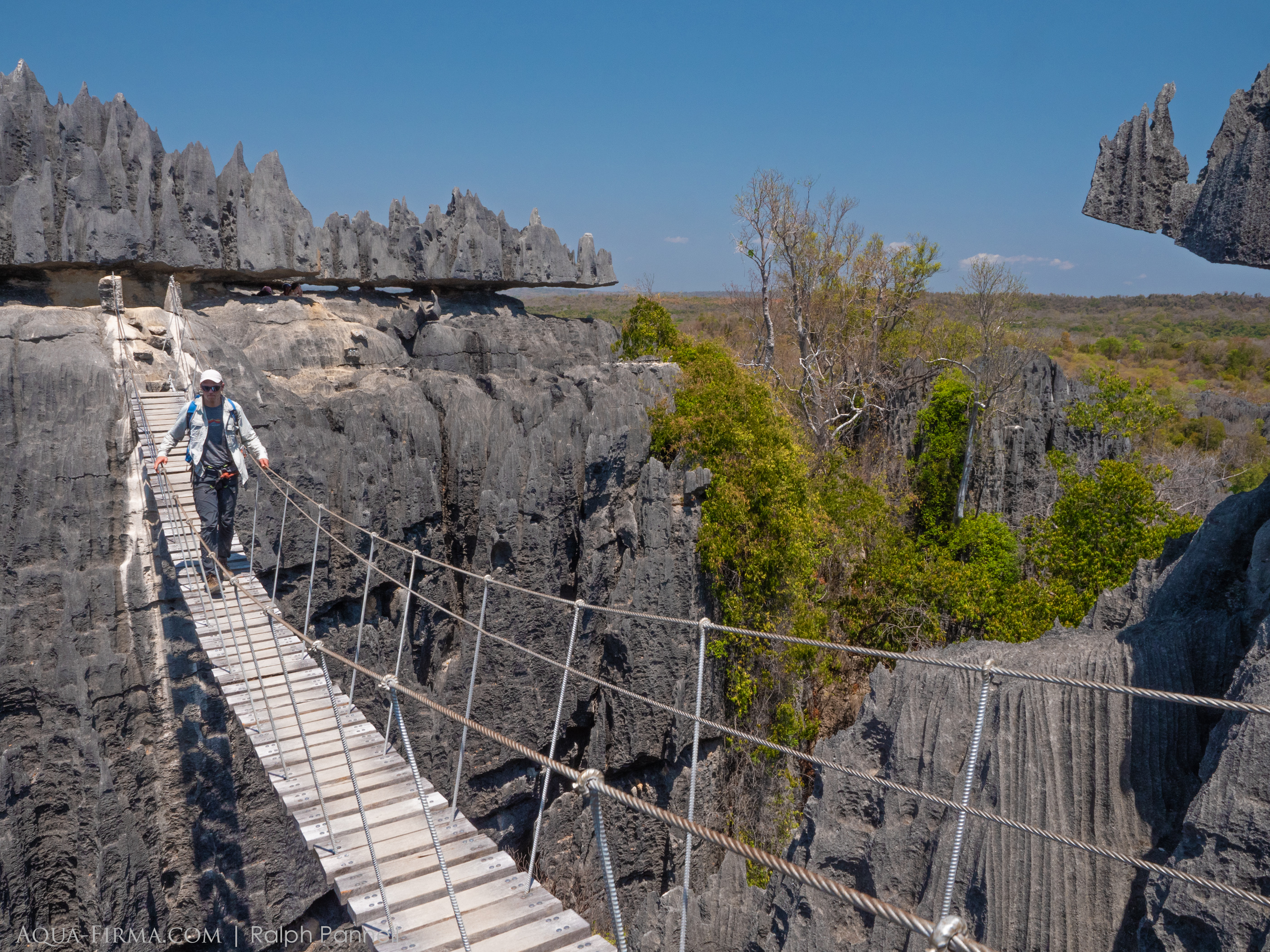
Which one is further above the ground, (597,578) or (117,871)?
(597,578)

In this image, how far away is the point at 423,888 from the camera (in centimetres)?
327

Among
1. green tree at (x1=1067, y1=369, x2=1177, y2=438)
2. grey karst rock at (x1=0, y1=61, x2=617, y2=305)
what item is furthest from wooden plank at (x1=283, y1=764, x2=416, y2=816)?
green tree at (x1=1067, y1=369, x2=1177, y2=438)

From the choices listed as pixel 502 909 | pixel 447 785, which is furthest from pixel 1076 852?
pixel 447 785

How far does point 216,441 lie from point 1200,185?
243 inches

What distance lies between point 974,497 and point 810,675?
289 inches

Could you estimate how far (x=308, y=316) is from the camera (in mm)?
13578

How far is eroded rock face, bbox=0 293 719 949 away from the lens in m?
7.12

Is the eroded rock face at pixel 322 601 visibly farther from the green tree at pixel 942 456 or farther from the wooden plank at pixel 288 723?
the green tree at pixel 942 456

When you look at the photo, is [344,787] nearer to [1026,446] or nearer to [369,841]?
[369,841]

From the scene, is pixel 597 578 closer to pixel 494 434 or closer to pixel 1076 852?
pixel 494 434

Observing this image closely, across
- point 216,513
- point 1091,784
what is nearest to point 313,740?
point 216,513

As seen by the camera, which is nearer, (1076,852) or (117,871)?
(1076,852)

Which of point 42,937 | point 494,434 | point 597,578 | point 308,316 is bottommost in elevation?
point 42,937

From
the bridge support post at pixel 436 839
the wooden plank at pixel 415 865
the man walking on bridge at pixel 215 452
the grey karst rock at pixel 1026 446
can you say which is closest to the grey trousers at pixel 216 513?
the man walking on bridge at pixel 215 452
